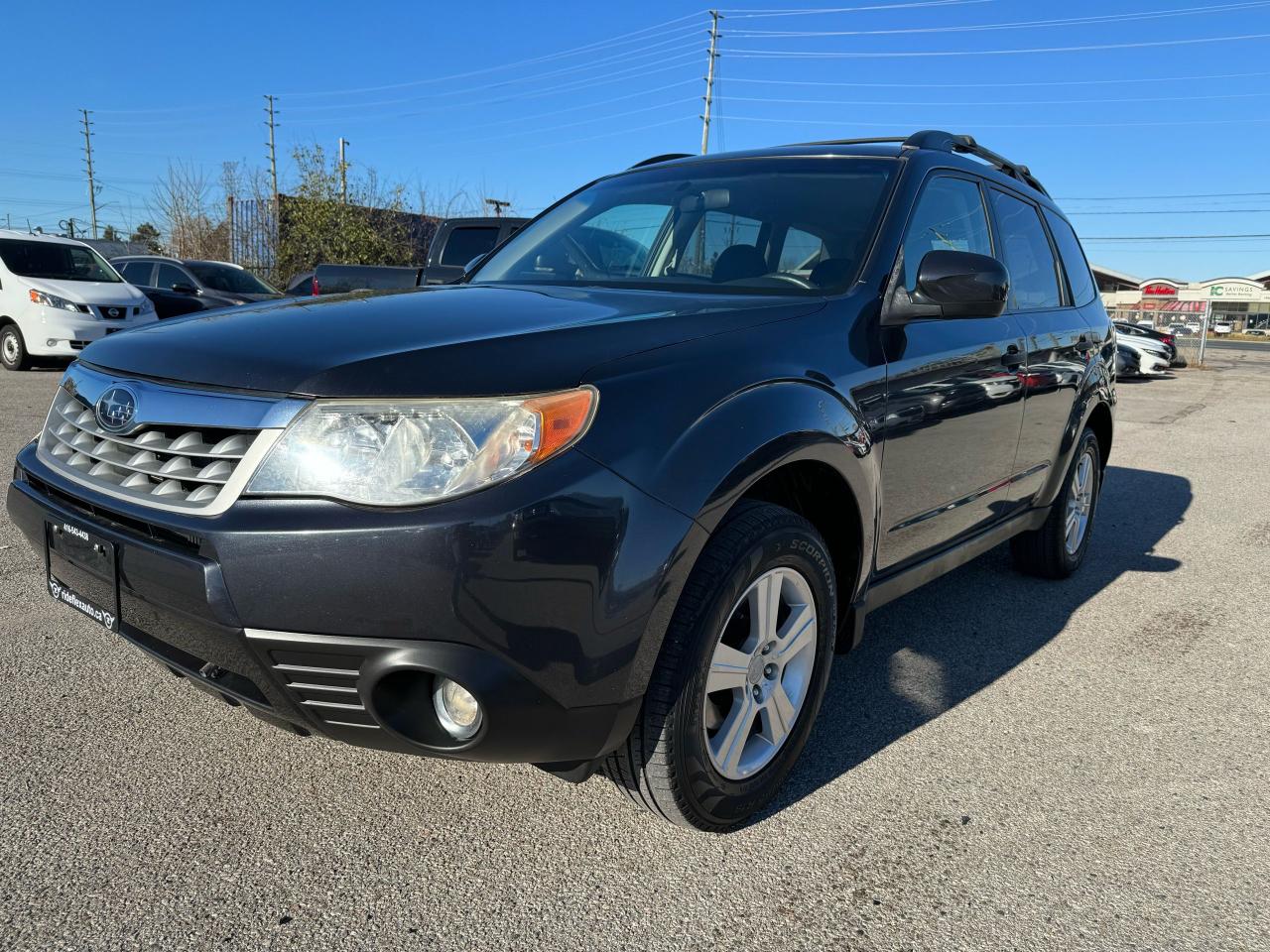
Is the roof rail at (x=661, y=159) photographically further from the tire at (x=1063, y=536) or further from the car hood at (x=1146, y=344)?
the car hood at (x=1146, y=344)

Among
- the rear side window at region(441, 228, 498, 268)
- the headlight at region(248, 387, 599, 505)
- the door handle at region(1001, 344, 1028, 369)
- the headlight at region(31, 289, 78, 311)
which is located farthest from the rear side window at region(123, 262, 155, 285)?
the headlight at region(248, 387, 599, 505)

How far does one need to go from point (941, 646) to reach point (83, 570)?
2.89m

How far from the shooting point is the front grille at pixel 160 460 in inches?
73.4

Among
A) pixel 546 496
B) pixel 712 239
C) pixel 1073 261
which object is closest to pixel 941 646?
pixel 712 239

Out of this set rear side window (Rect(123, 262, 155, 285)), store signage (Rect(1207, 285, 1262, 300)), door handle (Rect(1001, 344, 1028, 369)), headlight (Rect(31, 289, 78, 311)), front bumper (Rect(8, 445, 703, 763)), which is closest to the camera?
front bumper (Rect(8, 445, 703, 763))

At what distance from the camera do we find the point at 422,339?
78.8 inches

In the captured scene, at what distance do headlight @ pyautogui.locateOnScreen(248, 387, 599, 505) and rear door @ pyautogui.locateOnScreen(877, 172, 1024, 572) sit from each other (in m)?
1.27

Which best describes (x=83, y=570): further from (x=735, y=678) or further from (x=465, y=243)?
(x=465, y=243)

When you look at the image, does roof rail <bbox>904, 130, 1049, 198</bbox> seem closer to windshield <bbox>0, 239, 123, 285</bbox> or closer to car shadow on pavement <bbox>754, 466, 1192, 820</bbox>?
car shadow on pavement <bbox>754, 466, 1192, 820</bbox>

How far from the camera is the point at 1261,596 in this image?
4473 mm

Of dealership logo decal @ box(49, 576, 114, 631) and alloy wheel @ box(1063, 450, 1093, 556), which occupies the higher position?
dealership logo decal @ box(49, 576, 114, 631)

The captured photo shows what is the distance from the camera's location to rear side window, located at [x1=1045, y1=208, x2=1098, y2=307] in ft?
14.6

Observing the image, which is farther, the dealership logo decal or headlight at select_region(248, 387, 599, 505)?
the dealership logo decal

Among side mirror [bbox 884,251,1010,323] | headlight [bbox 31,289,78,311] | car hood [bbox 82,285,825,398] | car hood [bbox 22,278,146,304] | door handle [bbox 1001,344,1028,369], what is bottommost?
headlight [bbox 31,289,78,311]
